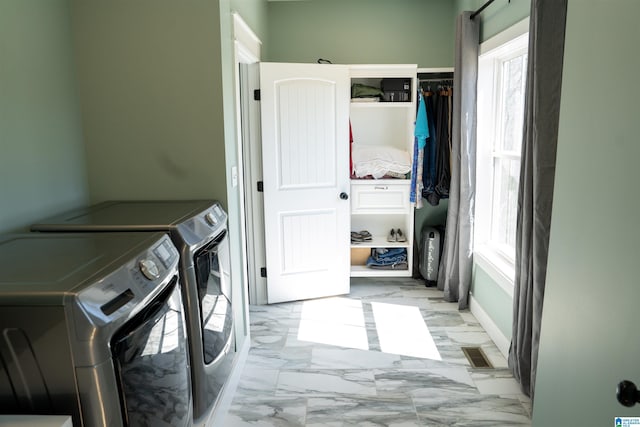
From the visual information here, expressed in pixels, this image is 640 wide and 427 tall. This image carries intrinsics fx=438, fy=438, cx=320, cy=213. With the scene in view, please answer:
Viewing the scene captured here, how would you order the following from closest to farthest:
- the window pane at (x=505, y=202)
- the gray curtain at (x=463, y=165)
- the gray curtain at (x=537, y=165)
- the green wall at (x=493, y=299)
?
the gray curtain at (x=537, y=165)
the green wall at (x=493, y=299)
the window pane at (x=505, y=202)
the gray curtain at (x=463, y=165)

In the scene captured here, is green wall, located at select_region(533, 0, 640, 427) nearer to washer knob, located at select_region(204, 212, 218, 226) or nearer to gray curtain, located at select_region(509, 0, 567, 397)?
gray curtain, located at select_region(509, 0, 567, 397)

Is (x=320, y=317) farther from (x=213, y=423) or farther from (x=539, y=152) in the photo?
(x=539, y=152)

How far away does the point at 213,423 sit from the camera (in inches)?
83.0

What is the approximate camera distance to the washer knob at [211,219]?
2.03 metres

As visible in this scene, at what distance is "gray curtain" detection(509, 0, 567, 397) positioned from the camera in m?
1.95

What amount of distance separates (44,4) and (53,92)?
1.25 feet

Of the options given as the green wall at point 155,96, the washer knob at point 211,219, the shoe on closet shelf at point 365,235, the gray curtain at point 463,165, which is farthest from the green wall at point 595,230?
the shoe on closet shelf at point 365,235

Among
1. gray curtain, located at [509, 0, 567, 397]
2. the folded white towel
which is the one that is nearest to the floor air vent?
gray curtain, located at [509, 0, 567, 397]

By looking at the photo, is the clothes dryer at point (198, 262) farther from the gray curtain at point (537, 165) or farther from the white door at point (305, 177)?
the gray curtain at point (537, 165)

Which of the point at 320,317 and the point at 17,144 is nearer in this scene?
the point at 17,144

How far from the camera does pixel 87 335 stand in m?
1.00

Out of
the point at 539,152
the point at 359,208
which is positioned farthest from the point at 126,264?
the point at 359,208

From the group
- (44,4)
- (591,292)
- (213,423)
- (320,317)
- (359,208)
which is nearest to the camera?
(591,292)

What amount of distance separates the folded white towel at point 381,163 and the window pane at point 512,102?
2.90 ft
